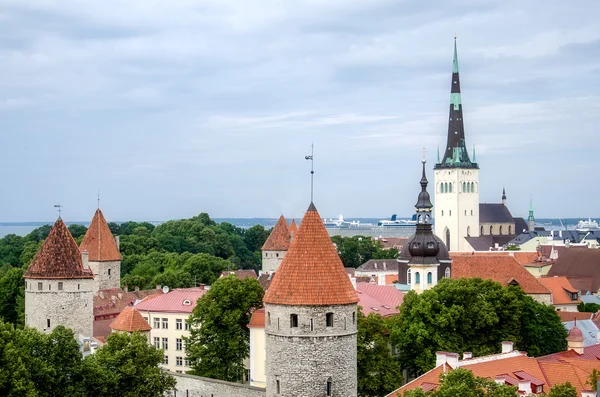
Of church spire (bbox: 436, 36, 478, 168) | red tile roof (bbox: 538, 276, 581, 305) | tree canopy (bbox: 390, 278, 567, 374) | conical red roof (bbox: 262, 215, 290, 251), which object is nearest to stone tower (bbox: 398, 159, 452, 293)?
red tile roof (bbox: 538, 276, 581, 305)

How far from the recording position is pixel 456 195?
14062 centimetres

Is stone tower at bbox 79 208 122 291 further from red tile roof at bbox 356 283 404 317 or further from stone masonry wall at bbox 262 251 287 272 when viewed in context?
stone masonry wall at bbox 262 251 287 272

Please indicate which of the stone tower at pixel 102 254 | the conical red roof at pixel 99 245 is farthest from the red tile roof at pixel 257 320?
the conical red roof at pixel 99 245

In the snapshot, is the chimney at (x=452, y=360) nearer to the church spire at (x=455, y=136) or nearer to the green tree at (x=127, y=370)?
the green tree at (x=127, y=370)

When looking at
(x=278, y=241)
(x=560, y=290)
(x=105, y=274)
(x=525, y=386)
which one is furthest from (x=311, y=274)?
(x=278, y=241)

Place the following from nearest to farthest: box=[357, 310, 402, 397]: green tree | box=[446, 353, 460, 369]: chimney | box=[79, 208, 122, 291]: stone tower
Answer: box=[446, 353, 460, 369]: chimney < box=[357, 310, 402, 397]: green tree < box=[79, 208, 122, 291]: stone tower

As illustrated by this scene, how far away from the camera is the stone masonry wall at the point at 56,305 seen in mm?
51219

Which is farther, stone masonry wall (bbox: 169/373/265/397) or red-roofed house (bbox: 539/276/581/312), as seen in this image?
red-roofed house (bbox: 539/276/581/312)

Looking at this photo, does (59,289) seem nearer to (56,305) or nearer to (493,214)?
(56,305)

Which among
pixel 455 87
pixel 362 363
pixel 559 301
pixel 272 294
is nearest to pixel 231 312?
pixel 362 363

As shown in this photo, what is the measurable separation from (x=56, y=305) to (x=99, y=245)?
19.1 m

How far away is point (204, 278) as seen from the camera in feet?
286

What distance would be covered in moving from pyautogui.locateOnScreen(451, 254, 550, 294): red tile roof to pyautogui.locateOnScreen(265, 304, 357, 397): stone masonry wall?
41420mm

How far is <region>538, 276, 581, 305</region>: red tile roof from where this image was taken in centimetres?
7325
